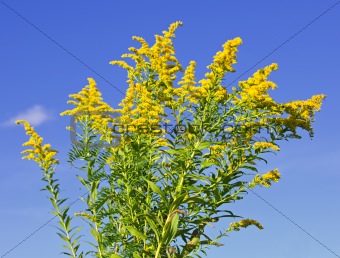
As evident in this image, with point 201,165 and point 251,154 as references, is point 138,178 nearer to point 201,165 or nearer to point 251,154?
point 201,165

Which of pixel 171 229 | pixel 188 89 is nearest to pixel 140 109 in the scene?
pixel 188 89

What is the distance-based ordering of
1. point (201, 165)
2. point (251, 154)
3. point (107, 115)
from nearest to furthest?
point (201, 165), point (251, 154), point (107, 115)

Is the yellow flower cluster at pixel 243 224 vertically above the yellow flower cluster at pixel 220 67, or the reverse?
the yellow flower cluster at pixel 220 67

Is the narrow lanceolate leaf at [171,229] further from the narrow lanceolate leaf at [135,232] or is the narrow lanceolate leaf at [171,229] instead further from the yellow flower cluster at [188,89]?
the yellow flower cluster at [188,89]

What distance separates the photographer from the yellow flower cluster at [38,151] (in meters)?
6.65

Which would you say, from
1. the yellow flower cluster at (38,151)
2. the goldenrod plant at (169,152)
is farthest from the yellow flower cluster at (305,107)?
the yellow flower cluster at (38,151)

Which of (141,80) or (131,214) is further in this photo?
(141,80)

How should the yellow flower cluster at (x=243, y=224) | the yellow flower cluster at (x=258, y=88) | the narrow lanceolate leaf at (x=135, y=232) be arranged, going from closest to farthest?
the narrow lanceolate leaf at (x=135, y=232)
the yellow flower cluster at (x=258, y=88)
the yellow flower cluster at (x=243, y=224)

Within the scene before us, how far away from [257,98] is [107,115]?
6.65 ft

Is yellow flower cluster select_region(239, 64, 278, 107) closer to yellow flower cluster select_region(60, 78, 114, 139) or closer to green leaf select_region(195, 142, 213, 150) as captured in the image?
green leaf select_region(195, 142, 213, 150)

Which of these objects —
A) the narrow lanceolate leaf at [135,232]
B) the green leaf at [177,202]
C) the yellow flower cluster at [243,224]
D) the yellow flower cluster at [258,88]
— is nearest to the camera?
the green leaf at [177,202]

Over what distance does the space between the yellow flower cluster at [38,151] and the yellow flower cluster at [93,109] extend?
0.60 meters

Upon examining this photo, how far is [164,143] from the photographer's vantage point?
19.2 ft

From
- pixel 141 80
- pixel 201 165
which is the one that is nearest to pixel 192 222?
pixel 201 165
